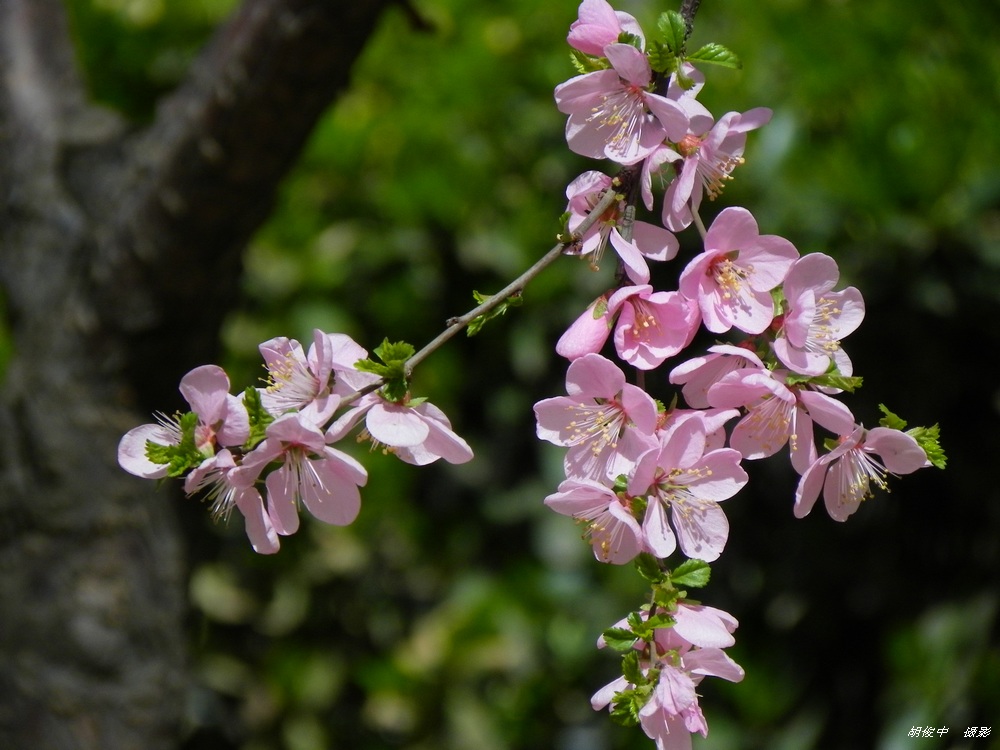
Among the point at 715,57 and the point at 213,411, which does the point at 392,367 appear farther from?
the point at 715,57

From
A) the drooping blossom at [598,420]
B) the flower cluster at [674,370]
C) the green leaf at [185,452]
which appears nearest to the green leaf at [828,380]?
the flower cluster at [674,370]

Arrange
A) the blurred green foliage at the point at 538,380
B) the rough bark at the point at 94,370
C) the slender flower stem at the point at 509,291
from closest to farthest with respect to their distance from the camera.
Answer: the slender flower stem at the point at 509,291
the rough bark at the point at 94,370
the blurred green foliage at the point at 538,380

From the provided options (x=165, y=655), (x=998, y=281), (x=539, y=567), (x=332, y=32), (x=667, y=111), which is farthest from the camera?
(x=539, y=567)

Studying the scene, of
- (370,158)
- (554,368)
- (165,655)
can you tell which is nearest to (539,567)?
(554,368)

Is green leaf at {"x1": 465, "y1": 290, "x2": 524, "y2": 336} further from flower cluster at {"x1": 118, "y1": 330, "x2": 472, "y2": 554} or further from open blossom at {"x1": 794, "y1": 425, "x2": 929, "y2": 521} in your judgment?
open blossom at {"x1": 794, "y1": 425, "x2": 929, "y2": 521}

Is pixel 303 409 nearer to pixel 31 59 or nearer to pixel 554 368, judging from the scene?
pixel 31 59

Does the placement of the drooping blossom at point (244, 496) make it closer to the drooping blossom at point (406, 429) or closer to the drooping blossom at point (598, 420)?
the drooping blossom at point (406, 429)

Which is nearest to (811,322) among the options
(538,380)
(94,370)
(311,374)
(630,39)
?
(630,39)
